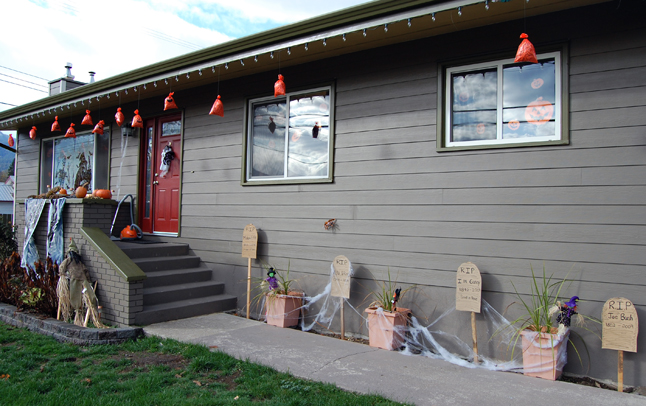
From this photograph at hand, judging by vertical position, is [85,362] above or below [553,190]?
below

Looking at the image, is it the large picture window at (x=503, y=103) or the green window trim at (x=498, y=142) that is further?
the large picture window at (x=503, y=103)

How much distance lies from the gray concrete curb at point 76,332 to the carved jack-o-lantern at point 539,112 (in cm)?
455

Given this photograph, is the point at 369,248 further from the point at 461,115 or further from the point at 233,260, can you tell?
the point at 233,260

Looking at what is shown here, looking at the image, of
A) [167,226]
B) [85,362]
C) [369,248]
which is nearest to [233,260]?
[167,226]

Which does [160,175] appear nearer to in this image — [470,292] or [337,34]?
[337,34]

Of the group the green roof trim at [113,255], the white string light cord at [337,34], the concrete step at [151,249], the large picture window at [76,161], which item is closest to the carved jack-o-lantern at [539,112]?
the white string light cord at [337,34]

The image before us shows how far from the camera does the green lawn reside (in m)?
3.20

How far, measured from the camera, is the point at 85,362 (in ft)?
13.4

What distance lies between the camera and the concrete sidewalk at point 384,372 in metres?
3.33

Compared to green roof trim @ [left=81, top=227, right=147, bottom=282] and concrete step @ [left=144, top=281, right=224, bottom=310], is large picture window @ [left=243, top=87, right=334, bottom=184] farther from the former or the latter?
green roof trim @ [left=81, top=227, right=147, bottom=282]

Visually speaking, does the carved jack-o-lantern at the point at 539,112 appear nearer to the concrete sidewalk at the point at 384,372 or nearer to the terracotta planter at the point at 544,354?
the terracotta planter at the point at 544,354

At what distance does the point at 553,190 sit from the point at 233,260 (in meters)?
4.17

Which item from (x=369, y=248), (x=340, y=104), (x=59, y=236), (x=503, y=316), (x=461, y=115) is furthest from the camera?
(x=59, y=236)

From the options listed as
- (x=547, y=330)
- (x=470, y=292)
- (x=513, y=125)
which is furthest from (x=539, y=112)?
(x=547, y=330)
